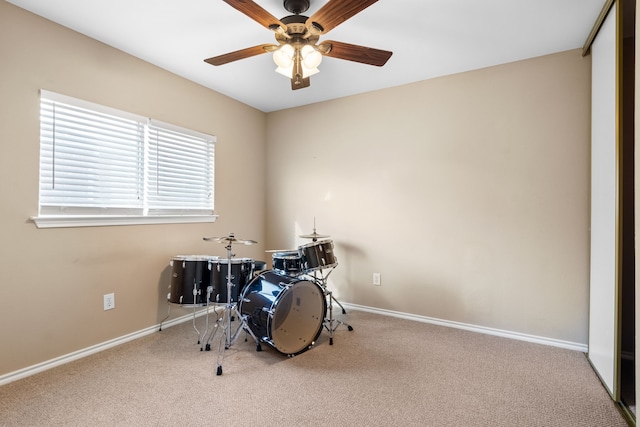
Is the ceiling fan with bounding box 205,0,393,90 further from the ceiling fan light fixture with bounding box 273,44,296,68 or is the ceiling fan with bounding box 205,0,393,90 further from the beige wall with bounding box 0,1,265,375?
the beige wall with bounding box 0,1,265,375

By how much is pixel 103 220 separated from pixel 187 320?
4.09ft

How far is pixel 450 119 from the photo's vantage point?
9.30 feet

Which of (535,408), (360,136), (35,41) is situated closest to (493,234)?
(535,408)

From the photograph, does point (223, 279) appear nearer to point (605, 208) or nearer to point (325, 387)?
point (325, 387)

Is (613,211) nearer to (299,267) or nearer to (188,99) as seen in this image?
(299,267)

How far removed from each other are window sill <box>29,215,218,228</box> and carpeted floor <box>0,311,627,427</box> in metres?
0.97

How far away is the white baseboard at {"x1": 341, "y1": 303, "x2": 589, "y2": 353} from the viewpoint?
239 centimetres

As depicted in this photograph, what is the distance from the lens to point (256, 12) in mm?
1526

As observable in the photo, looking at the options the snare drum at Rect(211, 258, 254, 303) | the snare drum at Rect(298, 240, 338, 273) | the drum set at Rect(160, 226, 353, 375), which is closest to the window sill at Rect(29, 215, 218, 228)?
the drum set at Rect(160, 226, 353, 375)

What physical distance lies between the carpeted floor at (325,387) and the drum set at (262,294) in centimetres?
14

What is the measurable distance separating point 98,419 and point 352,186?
2.68 metres

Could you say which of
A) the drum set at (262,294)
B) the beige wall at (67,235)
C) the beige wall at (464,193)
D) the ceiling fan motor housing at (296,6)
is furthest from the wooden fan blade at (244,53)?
the beige wall at (464,193)

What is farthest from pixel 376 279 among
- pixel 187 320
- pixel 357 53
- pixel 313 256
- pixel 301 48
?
pixel 301 48

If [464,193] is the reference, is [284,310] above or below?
below
